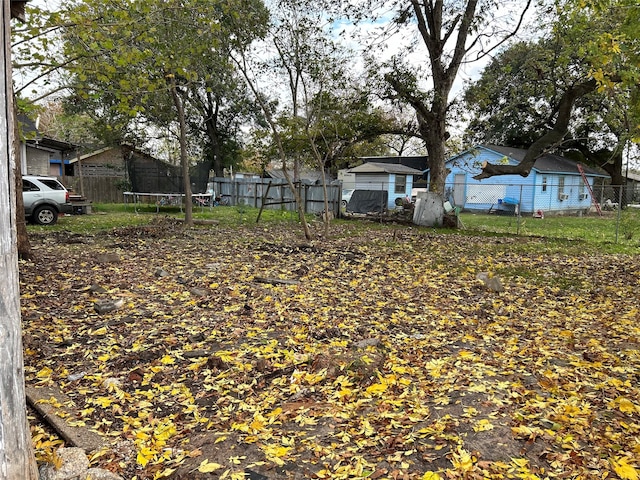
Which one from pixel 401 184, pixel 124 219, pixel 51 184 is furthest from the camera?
pixel 401 184

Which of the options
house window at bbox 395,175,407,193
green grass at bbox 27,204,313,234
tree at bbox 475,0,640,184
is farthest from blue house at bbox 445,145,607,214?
green grass at bbox 27,204,313,234

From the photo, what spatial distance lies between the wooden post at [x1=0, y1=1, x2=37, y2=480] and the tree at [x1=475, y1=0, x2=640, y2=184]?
614cm

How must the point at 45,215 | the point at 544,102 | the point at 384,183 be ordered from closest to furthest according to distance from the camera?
the point at 45,215
the point at 544,102
the point at 384,183

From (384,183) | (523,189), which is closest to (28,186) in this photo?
Answer: (384,183)

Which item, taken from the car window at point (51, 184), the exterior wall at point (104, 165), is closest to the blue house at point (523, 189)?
the car window at point (51, 184)

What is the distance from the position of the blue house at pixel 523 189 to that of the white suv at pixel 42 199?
667 inches

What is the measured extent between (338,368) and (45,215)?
1247 centimetres

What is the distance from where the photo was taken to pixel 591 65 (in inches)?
293

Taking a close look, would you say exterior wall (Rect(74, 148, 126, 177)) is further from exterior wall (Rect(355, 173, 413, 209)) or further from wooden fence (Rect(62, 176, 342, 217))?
exterior wall (Rect(355, 173, 413, 209))

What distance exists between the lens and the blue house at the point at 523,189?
76.5ft

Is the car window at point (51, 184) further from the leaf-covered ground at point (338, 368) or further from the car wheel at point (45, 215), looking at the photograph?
the leaf-covered ground at point (338, 368)

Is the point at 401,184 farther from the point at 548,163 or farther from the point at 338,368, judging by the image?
the point at 338,368

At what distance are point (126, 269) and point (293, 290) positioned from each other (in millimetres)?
2869

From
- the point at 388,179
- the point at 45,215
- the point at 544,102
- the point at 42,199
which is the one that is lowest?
the point at 45,215
